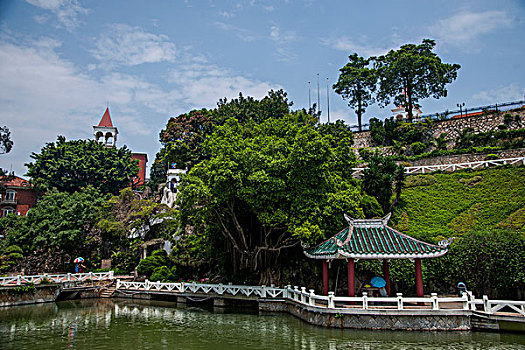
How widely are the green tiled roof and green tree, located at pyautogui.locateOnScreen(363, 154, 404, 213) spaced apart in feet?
26.5

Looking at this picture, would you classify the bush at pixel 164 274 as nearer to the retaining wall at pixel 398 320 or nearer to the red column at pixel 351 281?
the retaining wall at pixel 398 320

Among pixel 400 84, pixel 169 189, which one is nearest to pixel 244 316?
pixel 169 189

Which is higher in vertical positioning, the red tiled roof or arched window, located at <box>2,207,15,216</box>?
the red tiled roof

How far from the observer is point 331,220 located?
16.9 m

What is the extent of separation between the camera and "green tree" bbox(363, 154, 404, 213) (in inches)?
870

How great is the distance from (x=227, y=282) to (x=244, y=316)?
4.56 metres

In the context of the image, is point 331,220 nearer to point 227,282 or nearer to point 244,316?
point 244,316

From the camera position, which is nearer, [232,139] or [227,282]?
[232,139]

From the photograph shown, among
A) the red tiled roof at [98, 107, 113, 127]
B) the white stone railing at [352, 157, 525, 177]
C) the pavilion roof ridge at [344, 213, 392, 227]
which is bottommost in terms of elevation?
the pavilion roof ridge at [344, 213, 392, 227]

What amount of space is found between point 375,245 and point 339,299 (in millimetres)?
2340

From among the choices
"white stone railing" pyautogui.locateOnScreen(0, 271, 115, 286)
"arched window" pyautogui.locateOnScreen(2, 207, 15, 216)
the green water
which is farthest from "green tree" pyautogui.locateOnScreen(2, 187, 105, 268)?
"arched window" pyautogui.locateOnScreen(2, 207, 15, 216)

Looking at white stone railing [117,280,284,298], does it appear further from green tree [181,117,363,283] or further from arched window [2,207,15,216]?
arched window [2,207,15,216]

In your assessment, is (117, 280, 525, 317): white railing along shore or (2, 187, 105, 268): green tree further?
(2, 187, 105, 268): green tree

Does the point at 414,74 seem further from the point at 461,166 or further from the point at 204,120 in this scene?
the point at 204,120
